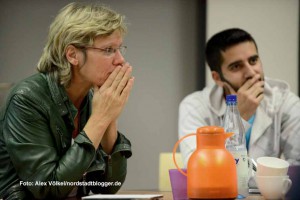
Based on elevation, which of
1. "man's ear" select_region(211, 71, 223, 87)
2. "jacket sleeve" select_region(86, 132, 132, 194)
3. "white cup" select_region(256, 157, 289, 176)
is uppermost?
"man's ear" select_region(211, 71, 223, 87)

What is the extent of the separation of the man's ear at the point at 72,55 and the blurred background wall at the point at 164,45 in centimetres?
63

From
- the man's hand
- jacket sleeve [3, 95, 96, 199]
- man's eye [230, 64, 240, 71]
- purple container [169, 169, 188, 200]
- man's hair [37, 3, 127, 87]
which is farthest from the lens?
man's eye [230, 64, 240, 71]

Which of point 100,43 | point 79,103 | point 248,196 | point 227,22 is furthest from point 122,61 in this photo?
point 227,22

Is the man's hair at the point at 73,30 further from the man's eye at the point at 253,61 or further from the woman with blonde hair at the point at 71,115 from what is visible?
the man's eye at the point at 253,61

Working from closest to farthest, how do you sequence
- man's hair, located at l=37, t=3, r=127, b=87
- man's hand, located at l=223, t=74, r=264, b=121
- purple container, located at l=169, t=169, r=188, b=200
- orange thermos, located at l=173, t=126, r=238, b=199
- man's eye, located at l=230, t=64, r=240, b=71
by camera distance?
orange thermos, located at l=173, t=126, r=238, b=199 → purple container, located at l=169, t=169, r=188, b=200 → man's hair, located at l=37, t=3, r=127, b=87 → man's hand, located at l=223, t=74, r=264, b=121 → man's eye, located at l=230, t=64, r=240, b=71

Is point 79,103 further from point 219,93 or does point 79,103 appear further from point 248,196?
point 219,93

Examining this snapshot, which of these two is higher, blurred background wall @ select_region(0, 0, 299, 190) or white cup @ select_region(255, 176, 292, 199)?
blurred background wall @ select_region(0, 0, 299, 190)

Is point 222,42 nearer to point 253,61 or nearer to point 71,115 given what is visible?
point 253,61

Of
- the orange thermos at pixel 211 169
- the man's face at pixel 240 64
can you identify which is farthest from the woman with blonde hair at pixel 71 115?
the man's face at pixel 240 64

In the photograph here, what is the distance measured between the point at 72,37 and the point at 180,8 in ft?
4.35

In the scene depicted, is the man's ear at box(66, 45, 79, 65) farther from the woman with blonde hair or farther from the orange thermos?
the orange thermos

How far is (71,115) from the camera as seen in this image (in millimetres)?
1668

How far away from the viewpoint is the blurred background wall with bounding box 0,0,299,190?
Result: 2.37 m

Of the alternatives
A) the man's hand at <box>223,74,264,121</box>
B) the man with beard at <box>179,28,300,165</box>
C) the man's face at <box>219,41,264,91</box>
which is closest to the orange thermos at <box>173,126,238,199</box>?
the man with beard at <box>179,28,300,165</box>
